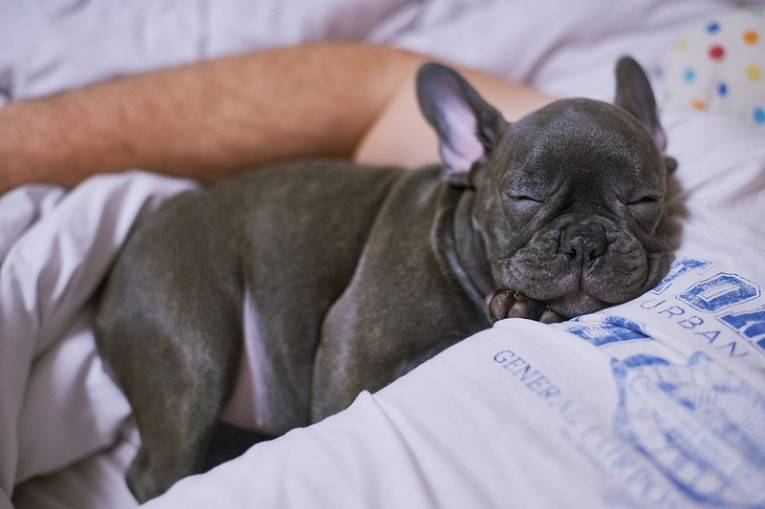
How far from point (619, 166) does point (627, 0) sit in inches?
49.0

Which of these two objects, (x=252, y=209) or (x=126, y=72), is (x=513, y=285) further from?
(x=126, y=72)

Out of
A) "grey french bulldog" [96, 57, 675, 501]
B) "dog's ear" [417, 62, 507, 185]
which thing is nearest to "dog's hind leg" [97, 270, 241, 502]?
"grey french bulldog" [96, 57, 675, 501]

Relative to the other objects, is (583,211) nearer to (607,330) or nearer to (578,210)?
(578,210)

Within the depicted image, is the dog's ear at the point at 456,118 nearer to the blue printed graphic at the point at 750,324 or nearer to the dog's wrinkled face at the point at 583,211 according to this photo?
the dog's wrinkled face at the point at 583,211

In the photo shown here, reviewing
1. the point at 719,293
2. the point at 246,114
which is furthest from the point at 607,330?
the point at 246,114

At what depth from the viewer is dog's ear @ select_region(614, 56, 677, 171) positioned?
5.04ft

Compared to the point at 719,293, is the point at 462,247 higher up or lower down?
lower down

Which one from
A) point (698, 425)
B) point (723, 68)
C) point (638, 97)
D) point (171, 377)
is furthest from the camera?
point (723, 68)

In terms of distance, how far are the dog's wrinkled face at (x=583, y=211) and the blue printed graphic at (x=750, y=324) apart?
0.68ft

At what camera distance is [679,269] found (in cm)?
121

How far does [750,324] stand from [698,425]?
0.24 m

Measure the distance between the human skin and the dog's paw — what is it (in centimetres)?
78

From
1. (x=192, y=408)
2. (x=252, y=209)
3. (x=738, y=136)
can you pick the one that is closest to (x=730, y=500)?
(x=738, y=136)

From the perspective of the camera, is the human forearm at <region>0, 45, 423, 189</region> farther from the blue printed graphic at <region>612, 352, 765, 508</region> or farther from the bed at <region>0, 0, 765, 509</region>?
the blue printed graphic at <region>612, 352, 765, 508</region>
